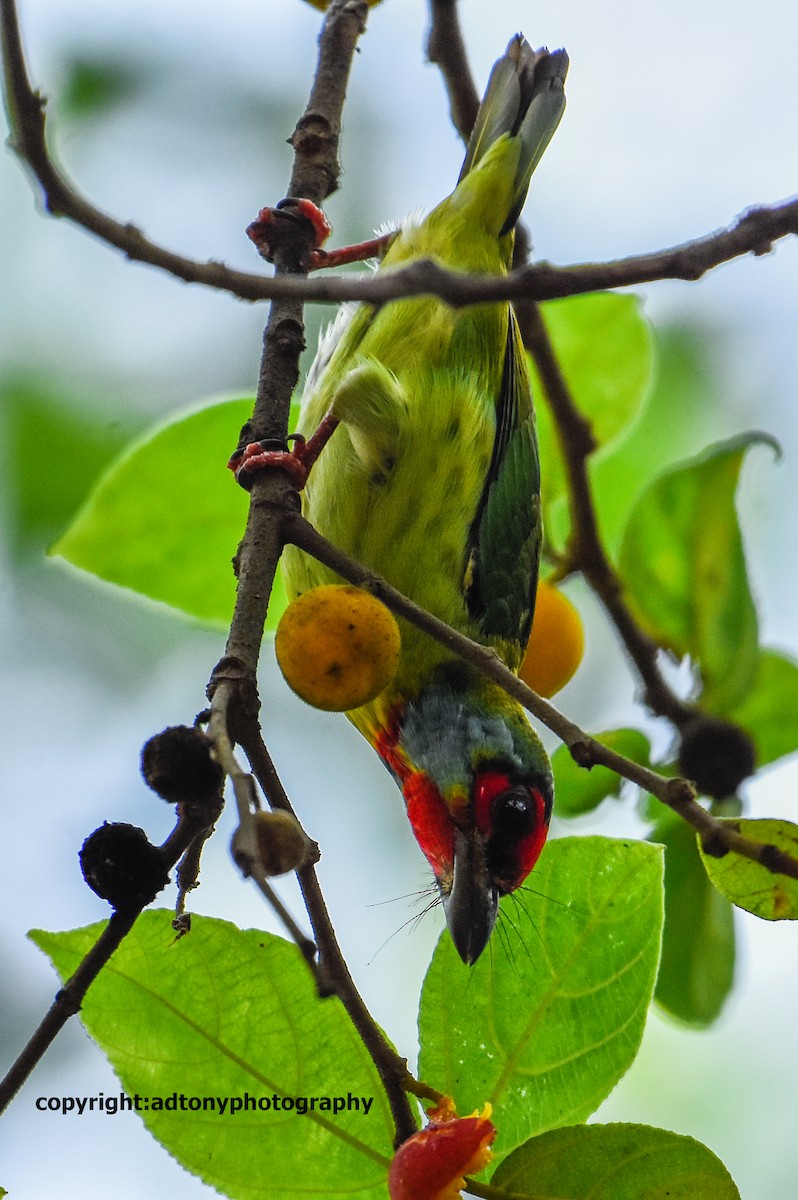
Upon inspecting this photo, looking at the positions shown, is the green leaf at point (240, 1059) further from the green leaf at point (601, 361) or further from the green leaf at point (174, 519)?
the green leaf at point (601, 361)

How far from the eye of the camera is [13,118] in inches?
54.0

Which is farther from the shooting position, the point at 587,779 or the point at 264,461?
the point at 587,779

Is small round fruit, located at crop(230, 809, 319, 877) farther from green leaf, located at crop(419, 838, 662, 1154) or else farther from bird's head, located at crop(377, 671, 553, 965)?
bird's head, located at crop(377, 671, 553, 965)

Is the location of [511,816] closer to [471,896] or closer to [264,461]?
[471,896]

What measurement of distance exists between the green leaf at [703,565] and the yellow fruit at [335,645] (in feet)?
3.68

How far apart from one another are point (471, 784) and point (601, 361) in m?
1.15

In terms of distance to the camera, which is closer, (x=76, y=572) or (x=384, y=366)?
(x=76, y=572)

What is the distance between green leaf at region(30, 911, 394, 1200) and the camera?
1.90m

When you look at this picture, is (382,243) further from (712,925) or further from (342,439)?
(712,925)

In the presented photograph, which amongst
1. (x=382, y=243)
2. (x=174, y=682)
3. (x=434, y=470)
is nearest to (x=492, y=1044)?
(x=434, y=470)

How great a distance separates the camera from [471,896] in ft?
9.71

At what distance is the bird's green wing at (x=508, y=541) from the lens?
3469mm

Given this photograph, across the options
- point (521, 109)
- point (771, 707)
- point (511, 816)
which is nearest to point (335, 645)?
point (511, 816)

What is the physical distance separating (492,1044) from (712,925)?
42.1 inches
